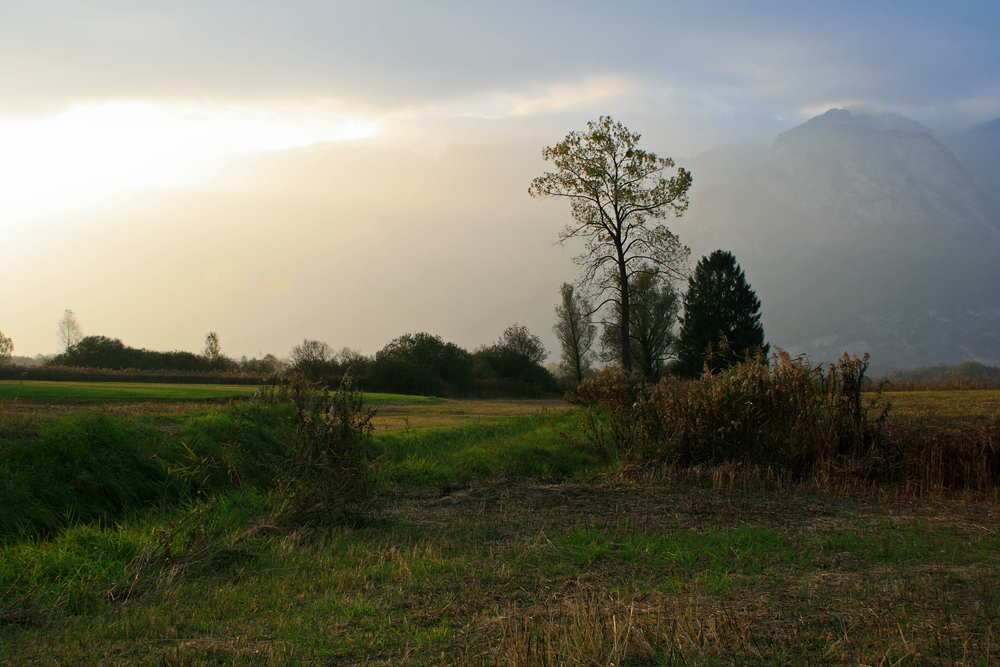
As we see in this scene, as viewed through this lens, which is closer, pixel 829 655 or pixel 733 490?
pixel 829 655

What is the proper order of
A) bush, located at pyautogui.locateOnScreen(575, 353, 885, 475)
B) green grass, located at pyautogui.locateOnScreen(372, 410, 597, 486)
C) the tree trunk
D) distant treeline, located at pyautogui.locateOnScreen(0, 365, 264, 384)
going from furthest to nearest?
distant treeline, located at pyautogui.locateOnScreen(0, 365, 264, 384), the tree trunk, green grass, located at pyautogui.locateOnScreen(372, 410, 597, 486), bush, located at pyautogui.locateOnScreen(575, 353, 885, 475)

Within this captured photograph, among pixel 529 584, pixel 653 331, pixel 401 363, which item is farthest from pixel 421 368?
pixel 529 584

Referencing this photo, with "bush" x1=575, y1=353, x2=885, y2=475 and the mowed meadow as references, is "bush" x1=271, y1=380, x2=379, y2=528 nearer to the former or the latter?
the mowed meadow

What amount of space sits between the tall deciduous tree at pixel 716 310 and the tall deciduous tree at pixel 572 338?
1928 centimetres

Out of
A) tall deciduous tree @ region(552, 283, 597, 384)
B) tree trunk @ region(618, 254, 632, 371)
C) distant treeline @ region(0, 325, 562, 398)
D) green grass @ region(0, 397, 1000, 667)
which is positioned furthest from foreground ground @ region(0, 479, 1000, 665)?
tall deciduous tree @ region(552, 283, 597, 384)

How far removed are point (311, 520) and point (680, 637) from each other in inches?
161

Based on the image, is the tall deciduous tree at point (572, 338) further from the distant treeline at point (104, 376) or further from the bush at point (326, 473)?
the bush at point (326, 473)

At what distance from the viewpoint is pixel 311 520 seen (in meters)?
6.07

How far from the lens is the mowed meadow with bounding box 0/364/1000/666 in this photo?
10.6ft

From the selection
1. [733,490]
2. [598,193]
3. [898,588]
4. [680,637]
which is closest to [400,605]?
[680,637]

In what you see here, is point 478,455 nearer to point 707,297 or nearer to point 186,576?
point 186,576

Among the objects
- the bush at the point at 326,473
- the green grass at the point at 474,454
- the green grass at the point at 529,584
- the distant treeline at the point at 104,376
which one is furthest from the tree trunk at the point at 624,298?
the bush at the point at 326,473

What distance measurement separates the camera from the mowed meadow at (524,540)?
10.6ft

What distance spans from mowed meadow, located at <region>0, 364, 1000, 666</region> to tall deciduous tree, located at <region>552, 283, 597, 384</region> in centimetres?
5061
